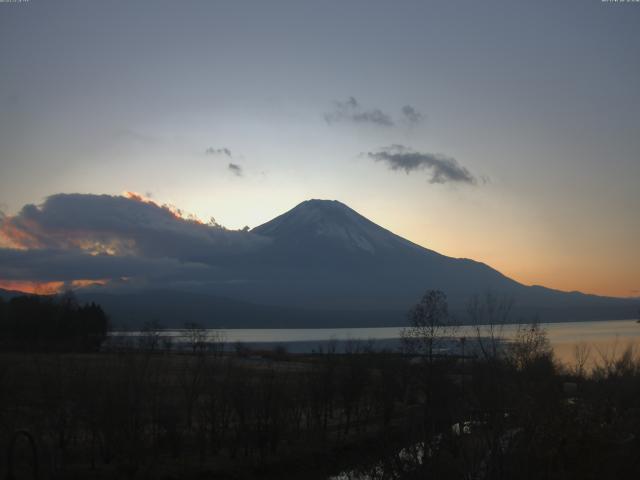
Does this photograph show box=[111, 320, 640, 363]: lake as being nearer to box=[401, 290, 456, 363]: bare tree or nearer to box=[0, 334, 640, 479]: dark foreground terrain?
box=[401, 290, 456, 363]: bare tree

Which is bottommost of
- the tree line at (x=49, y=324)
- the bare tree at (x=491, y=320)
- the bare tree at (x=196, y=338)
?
the bare tree at (x=196, y=338)

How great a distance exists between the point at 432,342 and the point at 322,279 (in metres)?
168

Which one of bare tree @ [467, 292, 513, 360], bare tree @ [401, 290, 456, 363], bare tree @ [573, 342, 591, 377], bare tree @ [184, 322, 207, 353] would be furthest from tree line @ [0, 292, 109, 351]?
bare tree @ [573, 342, 591, 377]

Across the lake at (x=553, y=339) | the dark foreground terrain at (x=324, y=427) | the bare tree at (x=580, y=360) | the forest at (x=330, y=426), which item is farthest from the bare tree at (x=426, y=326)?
the bare tree at (x=580, y=360)

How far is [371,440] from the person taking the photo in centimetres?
2264

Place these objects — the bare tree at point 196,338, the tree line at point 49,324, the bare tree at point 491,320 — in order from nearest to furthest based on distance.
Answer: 1. the bare tree at point 491,320
2. the bare tree at point 196,338
3. the tree line at point 49,324

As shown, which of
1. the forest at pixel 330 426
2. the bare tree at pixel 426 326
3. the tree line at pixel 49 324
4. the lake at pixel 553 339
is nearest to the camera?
the forest at pixel 330 426

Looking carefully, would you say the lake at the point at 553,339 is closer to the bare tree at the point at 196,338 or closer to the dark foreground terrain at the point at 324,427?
the bare tree at the point at 196,338

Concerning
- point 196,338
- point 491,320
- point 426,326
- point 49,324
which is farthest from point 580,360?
point 196,338

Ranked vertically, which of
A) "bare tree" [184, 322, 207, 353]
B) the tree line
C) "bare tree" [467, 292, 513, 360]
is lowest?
"bare tree" [184, 322, 207, 353]

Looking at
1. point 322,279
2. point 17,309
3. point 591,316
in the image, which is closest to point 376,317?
point 322,279

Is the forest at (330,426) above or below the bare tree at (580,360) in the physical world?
below

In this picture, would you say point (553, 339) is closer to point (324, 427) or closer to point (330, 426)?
point (330, 426)

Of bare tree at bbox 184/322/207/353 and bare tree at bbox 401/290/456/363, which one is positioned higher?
bare tree at bbox 401/290/456/363
